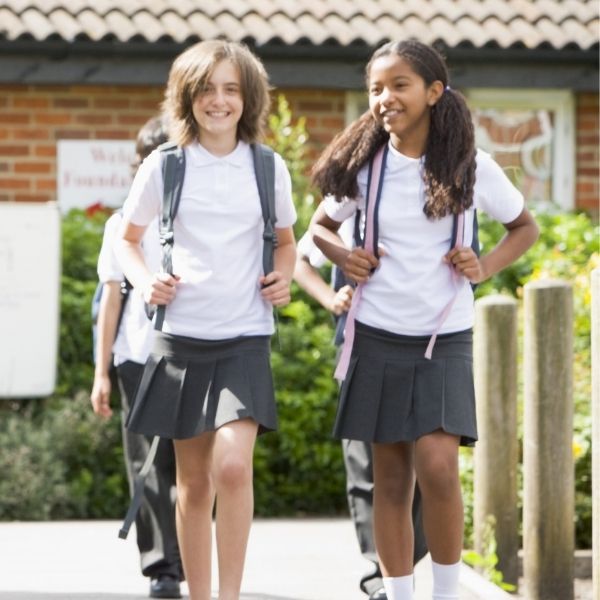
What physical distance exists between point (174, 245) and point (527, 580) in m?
2.27

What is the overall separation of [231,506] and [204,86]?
126 centimetres

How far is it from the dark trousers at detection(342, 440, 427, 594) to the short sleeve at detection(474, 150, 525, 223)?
1.16 meters

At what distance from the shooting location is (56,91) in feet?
39.1

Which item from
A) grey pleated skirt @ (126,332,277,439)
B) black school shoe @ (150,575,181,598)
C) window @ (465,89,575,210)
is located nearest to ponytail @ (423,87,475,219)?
grey pleated skirt @ (126,332,277,439)

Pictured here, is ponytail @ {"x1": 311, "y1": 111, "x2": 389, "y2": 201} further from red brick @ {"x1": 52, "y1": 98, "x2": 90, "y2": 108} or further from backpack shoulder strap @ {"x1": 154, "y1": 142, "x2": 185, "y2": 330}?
red brick @ {"x1": 52, "y1": 98, "x2": 90, "y2": 108}

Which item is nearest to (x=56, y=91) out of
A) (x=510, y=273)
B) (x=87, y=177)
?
(x=87, y=177)

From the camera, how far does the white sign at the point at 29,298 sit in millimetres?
8898

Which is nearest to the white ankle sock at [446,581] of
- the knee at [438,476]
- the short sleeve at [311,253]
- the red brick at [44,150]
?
the knee at [438,476]

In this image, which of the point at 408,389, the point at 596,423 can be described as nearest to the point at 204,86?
the point at 408,389

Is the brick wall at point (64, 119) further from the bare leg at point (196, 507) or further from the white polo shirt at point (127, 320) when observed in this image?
the bare leg at point (196, 507)

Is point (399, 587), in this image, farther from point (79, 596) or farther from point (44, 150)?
point (44, 150)

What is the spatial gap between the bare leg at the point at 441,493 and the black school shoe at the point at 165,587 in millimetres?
1423

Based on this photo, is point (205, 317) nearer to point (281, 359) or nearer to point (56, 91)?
point (281, 359)

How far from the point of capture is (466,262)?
496 centimetres
